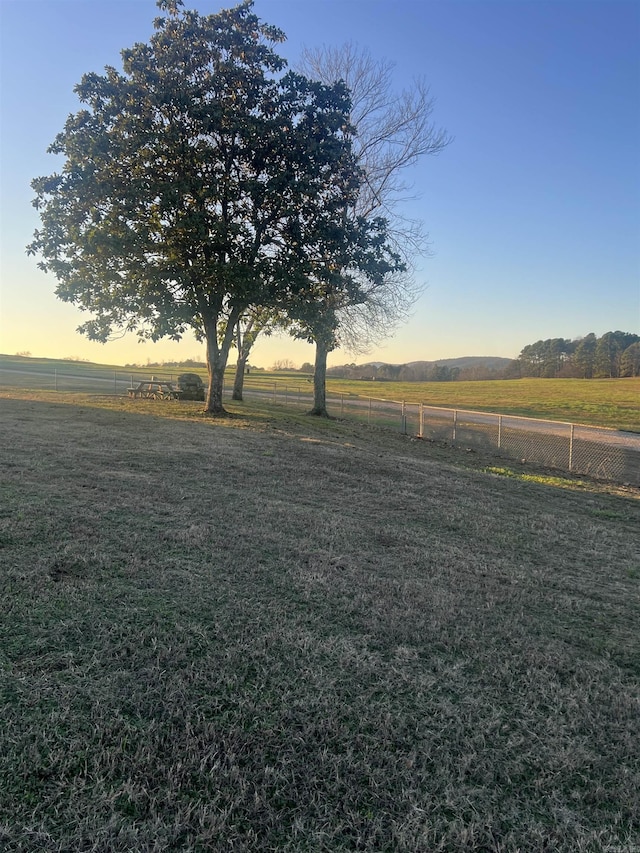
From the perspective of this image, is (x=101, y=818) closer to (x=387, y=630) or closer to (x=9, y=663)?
(x=9, y=663)

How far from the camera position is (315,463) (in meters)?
8.09

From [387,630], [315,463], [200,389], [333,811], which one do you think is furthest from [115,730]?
[200,389]

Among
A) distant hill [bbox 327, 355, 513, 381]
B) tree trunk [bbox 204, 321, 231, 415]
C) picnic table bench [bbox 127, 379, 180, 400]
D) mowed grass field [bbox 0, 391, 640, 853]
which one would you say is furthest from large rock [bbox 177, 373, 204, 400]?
distant hill [bbox 327, 355, 513, 381]

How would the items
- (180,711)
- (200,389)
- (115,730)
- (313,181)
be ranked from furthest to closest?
1. (200,389)
2. (313,181)
3. (180,711)
4. (115,730)

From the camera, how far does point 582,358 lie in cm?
7025

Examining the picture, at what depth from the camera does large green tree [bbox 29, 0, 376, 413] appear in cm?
1170

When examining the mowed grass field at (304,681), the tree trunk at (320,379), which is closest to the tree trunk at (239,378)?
the tree trunk at (320,379)

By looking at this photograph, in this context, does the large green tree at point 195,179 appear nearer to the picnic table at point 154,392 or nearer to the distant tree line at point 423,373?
the picnic table at point 154,392

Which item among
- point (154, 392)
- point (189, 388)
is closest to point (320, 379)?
point (189, 388)

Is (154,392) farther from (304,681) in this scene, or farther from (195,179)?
(304,681)

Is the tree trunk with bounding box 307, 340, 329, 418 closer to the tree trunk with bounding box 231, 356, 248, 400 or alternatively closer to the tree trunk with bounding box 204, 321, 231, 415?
the tree trunk with bounding box 204, 321, 231, 415

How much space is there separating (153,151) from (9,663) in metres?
12.8

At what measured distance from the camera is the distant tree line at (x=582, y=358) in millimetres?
64188

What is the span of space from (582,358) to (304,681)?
7968 cm
